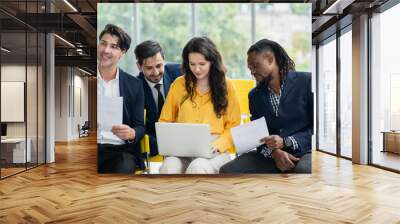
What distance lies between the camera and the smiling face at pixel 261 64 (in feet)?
22.4

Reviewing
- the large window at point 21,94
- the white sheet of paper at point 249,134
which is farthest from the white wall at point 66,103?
the white sheet of paper at point 249,134

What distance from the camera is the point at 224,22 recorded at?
6.98 m

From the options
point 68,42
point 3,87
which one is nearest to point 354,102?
point 3,87

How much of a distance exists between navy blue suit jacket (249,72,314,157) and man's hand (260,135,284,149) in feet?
0.23

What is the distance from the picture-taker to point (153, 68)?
22.3 ft

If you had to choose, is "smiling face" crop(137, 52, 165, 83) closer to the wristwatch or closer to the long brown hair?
the long brown hair

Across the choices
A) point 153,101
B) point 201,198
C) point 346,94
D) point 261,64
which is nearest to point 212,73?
point 261,64

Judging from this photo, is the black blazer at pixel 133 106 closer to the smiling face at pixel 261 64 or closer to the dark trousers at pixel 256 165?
the dark trousers at pixel 256 165

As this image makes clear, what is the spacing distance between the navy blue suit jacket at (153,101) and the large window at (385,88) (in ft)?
12.7

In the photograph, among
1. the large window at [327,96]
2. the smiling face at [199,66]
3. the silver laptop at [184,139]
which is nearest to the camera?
the silver laptop at [184,139]

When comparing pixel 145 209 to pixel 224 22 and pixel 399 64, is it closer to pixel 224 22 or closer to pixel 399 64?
pixel 224 22

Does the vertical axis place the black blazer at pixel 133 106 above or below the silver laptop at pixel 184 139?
above

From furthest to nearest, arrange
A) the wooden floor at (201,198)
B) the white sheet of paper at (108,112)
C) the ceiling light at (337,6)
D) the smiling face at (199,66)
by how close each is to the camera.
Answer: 1. the ceiling light at (337,6)
2. the white sheet of paper at (108,112)
3. the smiling face at (199,66)
4. the wooden floor at (201,198)

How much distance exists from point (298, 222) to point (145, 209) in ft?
5.37
